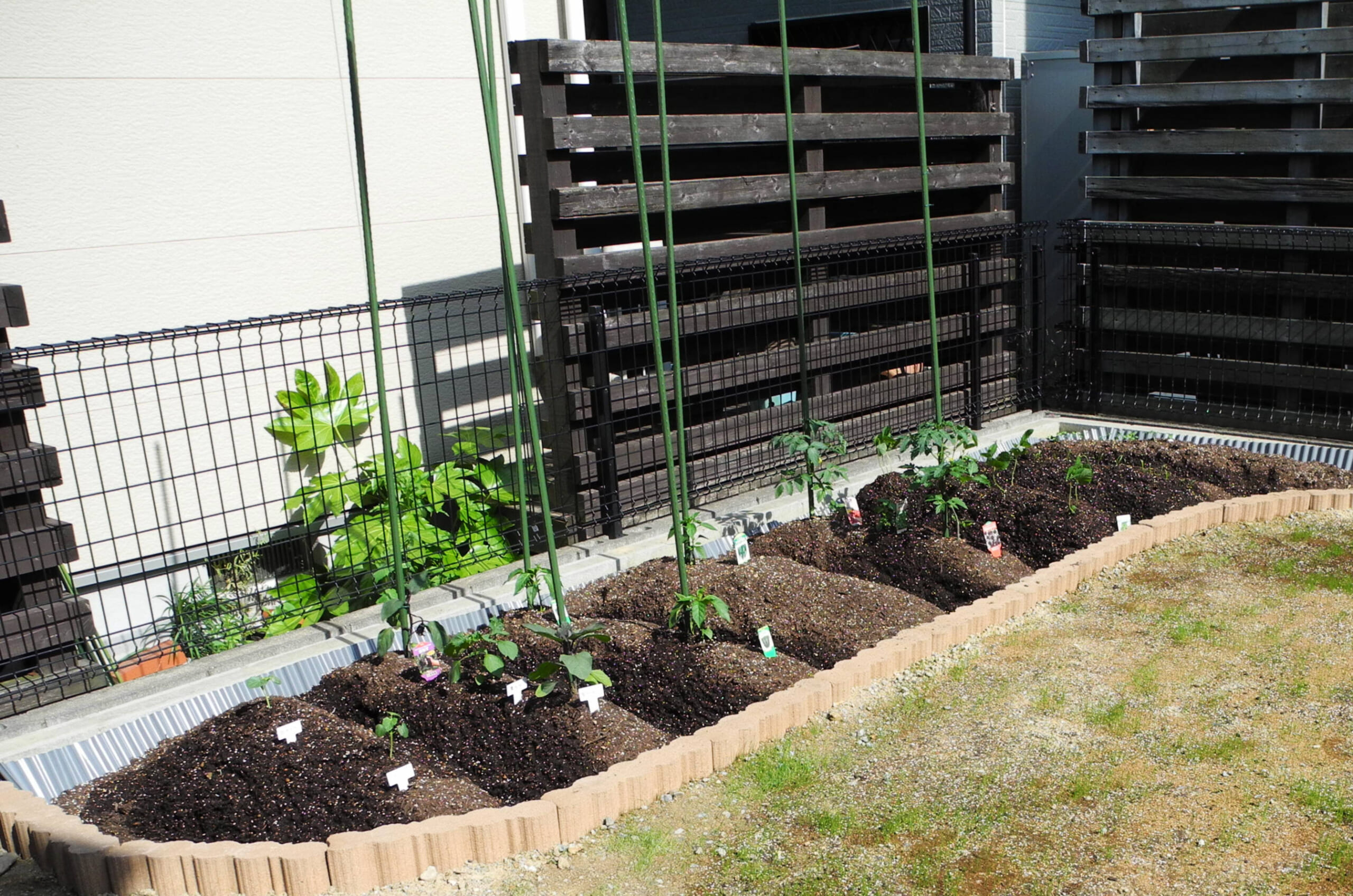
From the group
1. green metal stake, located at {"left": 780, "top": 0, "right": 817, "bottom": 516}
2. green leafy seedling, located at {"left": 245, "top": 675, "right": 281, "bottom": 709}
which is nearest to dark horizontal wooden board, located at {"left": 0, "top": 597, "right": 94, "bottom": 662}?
green leafy seedling, located at {"left": 245, "top": 675, "right": 281, "bottom": 709}

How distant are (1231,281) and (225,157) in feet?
19.4

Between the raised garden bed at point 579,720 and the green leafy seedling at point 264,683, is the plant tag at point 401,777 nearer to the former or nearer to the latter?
the raised garden bed at point 579,720

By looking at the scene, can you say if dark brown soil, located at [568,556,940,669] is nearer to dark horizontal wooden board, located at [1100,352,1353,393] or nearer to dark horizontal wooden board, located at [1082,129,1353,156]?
dark horizontal wooden board, located at [1100,352,1353,393]

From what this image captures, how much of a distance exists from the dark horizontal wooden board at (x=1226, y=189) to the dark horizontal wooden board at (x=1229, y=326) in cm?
72

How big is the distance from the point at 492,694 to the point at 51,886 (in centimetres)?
144

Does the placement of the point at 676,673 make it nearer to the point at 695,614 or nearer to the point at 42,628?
the point at 695,614

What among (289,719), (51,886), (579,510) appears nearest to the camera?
(51,886)

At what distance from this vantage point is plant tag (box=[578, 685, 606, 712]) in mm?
4094

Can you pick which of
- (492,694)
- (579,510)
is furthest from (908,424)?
(492,694)

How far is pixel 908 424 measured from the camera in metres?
7.41

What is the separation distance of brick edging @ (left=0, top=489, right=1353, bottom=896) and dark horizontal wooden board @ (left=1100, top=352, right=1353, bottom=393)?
14.2 feet

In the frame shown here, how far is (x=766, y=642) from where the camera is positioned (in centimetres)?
455

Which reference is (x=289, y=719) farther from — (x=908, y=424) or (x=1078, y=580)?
(x=908, y=424)

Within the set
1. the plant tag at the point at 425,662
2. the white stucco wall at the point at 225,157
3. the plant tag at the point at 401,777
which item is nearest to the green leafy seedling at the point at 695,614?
the plant tag at the point at 425,662
